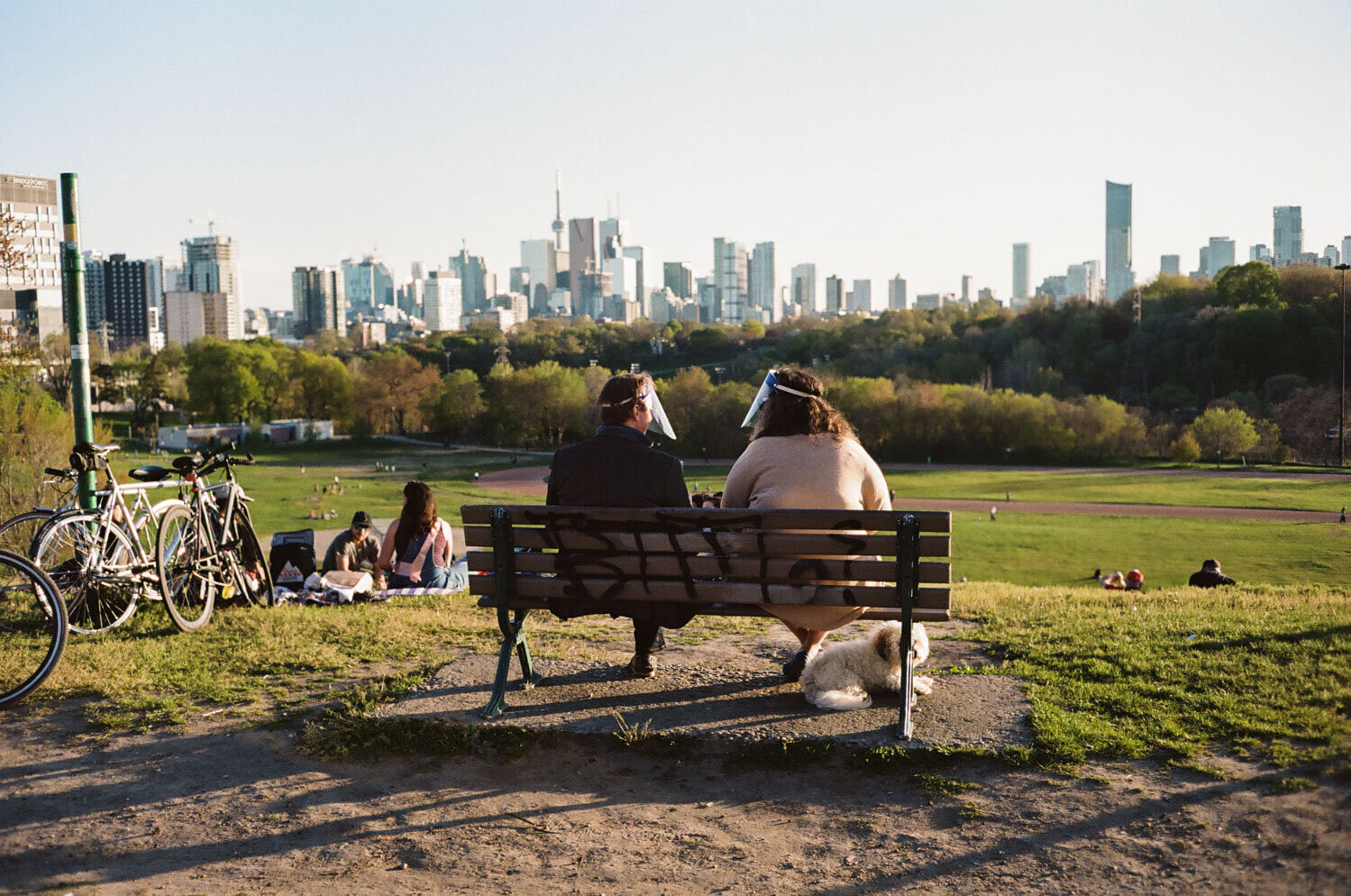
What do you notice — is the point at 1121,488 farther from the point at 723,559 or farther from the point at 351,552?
the point at 723,559

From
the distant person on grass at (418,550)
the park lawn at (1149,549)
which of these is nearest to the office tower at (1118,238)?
the park lawn at (1149,549)

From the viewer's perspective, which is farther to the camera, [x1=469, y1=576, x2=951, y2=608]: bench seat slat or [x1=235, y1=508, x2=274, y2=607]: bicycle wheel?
[x1=235, y1=508, x2=274, y2=607]: bicycle wheel

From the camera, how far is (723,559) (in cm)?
452

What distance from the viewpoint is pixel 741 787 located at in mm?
4023

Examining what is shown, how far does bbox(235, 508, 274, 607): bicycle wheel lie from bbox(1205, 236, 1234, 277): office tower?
105072 mm

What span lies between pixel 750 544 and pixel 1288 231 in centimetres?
1329

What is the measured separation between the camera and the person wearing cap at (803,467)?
483 centimetres

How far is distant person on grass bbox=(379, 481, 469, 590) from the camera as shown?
347 inches

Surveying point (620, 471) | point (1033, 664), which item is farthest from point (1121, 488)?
point (620, 471)

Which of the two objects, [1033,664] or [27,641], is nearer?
[1033,664]

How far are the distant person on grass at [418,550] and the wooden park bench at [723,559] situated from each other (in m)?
4.17

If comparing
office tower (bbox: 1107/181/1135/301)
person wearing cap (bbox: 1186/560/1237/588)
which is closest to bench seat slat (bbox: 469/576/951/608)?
person wearing cap (bbox: 1186/560/1237/588)

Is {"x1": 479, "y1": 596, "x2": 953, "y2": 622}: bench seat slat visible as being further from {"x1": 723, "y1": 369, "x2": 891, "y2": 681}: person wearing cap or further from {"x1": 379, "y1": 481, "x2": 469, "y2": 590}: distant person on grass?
{"x1": 379, "y1": 481, "x2": 469, "y2": 590}: distant person on grass

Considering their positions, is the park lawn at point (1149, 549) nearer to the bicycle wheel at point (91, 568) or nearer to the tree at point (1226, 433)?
the bicycle wheel at point (91, 568)
